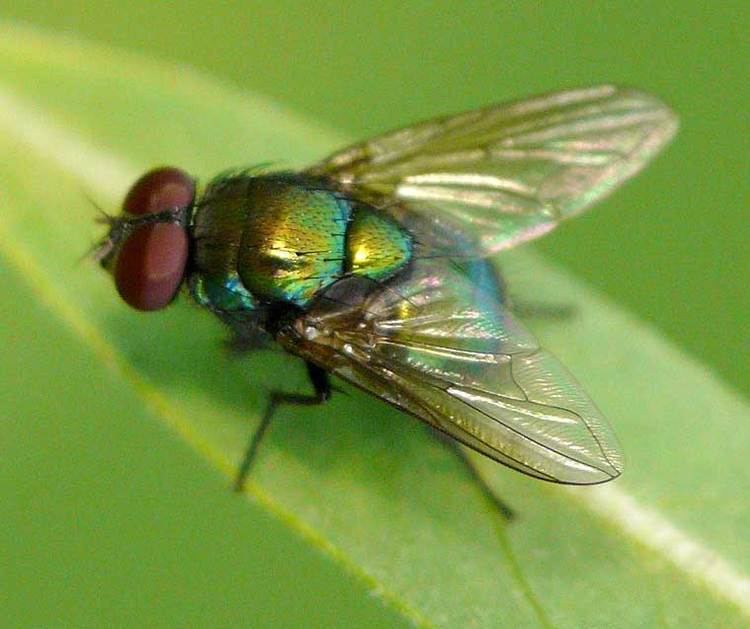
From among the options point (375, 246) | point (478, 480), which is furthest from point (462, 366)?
point (375, 246)

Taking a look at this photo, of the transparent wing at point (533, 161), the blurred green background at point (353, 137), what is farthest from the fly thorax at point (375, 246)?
the blurred green background at point (353, 137)

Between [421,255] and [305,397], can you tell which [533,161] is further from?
[305,397]

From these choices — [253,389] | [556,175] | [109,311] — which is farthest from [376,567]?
[556,175]

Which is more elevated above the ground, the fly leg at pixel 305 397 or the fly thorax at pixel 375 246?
the fly thorax at pixel 375 246

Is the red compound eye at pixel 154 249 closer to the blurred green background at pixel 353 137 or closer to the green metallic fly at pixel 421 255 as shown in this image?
the green metallic fly at pixel 421 255

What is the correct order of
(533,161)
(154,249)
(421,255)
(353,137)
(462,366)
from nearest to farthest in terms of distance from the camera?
(462,366)
(154,249)
(421,255)
(533,161)
(353,137)

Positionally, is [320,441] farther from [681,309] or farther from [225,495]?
[681,309]
